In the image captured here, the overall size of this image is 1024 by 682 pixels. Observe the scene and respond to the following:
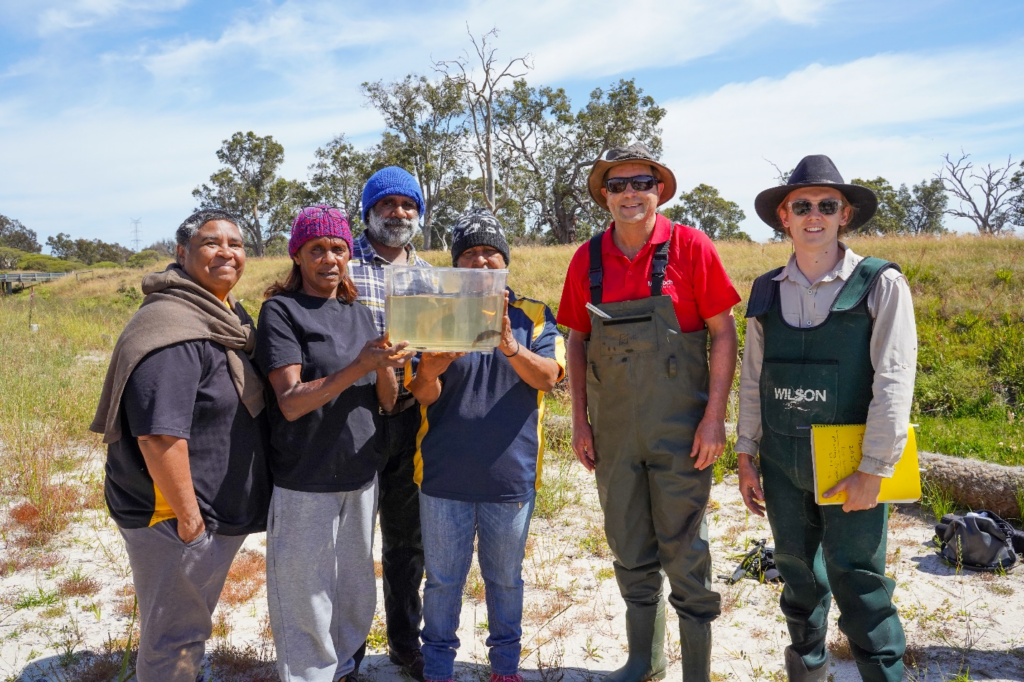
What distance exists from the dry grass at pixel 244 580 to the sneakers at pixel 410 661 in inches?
46.7

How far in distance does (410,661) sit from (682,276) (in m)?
2.26

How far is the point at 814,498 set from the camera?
107 inches

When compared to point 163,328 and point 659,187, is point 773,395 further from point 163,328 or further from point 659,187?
point 163,328

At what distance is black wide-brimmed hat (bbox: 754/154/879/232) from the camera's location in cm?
266

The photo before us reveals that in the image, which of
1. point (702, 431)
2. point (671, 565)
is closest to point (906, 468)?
point (702, 431)

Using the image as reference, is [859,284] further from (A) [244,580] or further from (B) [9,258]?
(B) [9,258]

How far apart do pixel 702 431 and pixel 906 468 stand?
0.75 meters

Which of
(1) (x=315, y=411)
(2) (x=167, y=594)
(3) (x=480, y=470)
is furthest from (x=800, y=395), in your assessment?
(2) (x=167, y=594)

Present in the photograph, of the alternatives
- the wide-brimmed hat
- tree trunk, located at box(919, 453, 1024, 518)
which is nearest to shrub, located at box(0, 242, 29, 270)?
the wide-brimmed hat

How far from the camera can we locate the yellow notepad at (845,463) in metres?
2.51

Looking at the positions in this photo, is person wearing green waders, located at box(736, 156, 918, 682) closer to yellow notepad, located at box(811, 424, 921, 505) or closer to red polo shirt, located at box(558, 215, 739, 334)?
yellow notepad, located at box(811, 424, 921, 505)

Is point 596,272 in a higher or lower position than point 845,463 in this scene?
higher

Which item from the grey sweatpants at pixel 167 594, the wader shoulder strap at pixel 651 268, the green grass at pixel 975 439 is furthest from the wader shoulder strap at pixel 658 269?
the green grass at pixel 975 439

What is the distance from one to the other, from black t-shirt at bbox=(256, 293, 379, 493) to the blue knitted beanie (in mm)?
720
